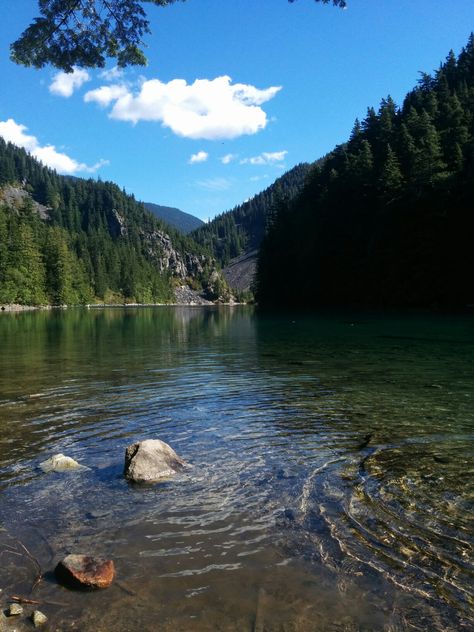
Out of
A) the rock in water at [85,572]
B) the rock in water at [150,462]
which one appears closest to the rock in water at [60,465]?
the rock in water at [150,462]

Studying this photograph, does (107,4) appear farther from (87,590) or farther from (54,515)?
(87,590)

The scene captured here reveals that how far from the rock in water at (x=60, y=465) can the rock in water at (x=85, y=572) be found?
375cm

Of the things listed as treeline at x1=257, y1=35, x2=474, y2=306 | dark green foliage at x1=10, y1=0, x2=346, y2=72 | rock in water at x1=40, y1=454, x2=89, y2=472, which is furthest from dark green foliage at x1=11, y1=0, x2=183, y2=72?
treeline at x1=257, y1=35, x2=474, y2=306

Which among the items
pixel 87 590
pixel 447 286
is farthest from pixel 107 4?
pixel 447 286

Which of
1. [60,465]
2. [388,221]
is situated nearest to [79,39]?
[60,465]

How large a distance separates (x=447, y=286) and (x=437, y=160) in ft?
79.0

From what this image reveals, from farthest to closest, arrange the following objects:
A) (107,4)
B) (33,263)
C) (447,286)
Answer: (33,263) → (447,286) → (107,4)

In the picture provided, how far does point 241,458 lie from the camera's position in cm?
940

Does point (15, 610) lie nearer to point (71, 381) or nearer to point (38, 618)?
point (38, 618)

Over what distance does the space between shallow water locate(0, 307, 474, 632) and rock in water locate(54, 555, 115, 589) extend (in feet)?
0.41

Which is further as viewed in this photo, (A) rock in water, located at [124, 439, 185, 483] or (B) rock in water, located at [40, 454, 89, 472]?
(B) rock in water, located at [40, 454, 89, 472]

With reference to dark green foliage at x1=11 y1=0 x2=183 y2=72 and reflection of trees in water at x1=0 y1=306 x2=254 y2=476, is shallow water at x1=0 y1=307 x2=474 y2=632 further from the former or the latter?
dark green foliage at x1=11 y1=0 x2=183 y2=72

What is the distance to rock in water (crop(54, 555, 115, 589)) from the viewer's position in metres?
5.01

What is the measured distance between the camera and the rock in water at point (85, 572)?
501 cm
